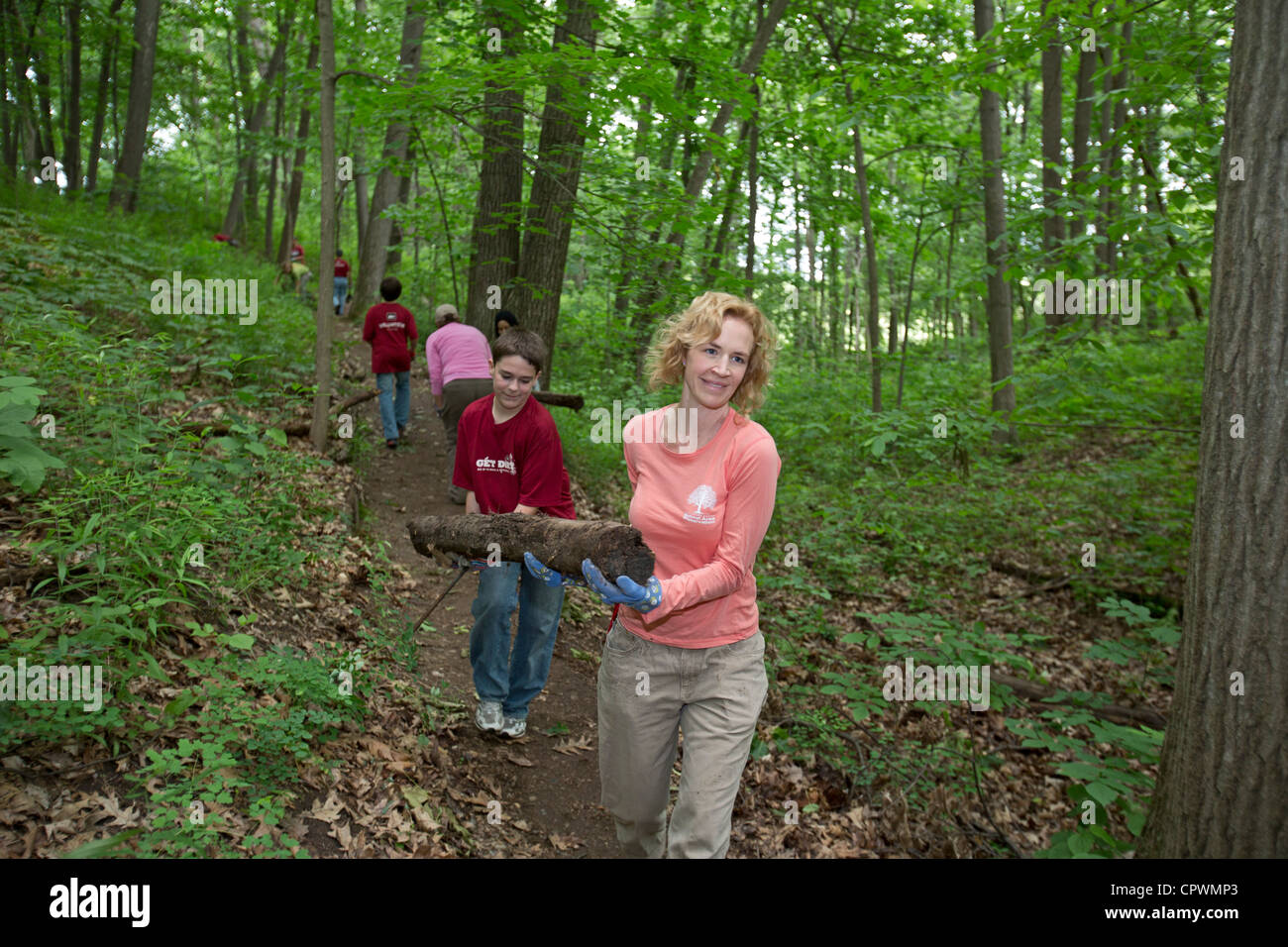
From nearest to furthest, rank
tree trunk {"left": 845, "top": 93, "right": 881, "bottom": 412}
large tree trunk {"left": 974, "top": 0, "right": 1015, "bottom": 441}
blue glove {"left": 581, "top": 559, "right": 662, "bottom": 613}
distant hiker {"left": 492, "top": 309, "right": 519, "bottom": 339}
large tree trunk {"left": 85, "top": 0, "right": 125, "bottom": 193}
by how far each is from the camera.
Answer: blue glove {"left": 581, "top": 559, "right": 662, "bottom": 613}
distant hiker {"left": 492, "top": 309, "right": 519, "bottom": 339}
large tree trunk {"left": 974, "top": 0, "right": 1015, "bottom": 441}
tree trunk {"left": 845, "top": 93, "right": 881, "bottom": 412}
large tree trunk {"left": 85, "top": 0, "right": 125, "bottom": 193}

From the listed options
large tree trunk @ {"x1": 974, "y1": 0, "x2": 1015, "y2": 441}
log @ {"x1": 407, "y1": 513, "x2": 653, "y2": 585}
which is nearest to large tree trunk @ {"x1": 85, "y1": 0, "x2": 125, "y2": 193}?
log @ {"x1": 407, "y1": 513, "x2": 653, "y2": 585}

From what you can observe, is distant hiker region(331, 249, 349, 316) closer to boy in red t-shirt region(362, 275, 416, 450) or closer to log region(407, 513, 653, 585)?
boy in red t-shirt region(362, 275, 416, 450)

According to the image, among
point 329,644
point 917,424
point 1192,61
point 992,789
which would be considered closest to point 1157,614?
point 917,424

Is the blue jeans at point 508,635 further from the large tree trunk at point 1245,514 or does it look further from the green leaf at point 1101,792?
the large tree trunk at point 1245,514

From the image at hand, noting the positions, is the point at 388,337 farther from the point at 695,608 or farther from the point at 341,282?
the point at 341,282

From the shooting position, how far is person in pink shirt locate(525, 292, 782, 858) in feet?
8.93

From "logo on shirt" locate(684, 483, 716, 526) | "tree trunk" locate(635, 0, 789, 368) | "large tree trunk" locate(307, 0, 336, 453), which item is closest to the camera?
"logo on shirt" locate(684, 483, 716, 526)

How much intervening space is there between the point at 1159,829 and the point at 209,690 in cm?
411

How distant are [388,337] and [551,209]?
245cm

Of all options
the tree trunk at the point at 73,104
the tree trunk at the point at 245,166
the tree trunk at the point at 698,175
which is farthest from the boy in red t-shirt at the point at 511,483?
the tree trunk at the point at 245,166

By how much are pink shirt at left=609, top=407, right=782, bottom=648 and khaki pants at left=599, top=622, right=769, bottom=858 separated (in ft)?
0.27

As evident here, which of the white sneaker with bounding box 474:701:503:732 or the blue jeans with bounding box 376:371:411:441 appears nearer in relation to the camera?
the white sneaker with bounding box 474:701:503:732

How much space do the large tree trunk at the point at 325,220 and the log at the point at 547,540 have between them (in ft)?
12.9

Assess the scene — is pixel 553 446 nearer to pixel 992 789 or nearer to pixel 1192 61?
pixel 992 789
